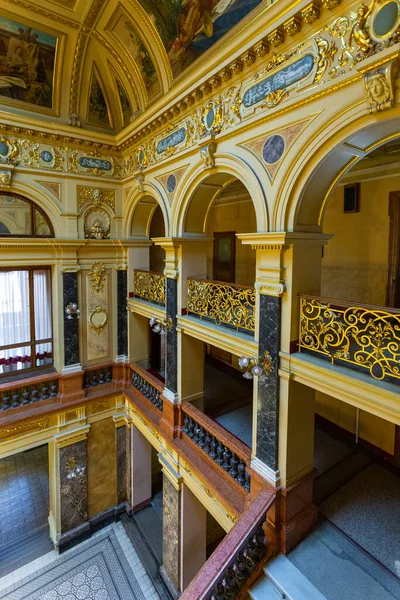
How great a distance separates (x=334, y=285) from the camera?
6590mm

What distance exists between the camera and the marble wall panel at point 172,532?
615 centimetres

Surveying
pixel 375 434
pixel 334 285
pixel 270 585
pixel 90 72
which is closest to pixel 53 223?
pixel 90 72

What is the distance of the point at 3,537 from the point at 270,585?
24.6 ft

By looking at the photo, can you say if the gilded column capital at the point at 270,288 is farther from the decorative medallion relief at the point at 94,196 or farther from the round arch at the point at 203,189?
the decorative medallion relief at the point at 94,196

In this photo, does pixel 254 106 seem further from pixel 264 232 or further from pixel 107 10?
pixel 107 10

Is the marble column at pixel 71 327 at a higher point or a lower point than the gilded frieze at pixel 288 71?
lower

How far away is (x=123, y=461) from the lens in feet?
28.0

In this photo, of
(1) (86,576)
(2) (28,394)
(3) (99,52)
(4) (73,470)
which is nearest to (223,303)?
(2) (28,394)

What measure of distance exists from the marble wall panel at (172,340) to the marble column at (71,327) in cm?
275

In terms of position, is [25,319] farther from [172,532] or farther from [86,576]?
[86,576]

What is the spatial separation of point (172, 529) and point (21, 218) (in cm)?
723

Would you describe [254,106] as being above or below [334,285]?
above

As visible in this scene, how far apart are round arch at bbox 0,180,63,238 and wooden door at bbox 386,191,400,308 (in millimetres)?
6852

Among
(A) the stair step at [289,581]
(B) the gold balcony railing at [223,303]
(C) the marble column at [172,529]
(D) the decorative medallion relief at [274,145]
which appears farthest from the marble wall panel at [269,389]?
(C) the marble column at [172,529]
